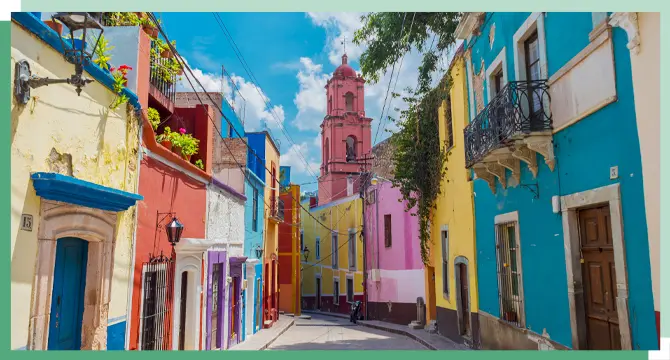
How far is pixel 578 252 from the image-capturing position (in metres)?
5.25

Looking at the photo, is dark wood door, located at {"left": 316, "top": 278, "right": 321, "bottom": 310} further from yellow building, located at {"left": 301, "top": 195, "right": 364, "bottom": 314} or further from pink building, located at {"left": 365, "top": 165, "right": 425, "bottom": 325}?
pink building, located at {"left": 365, "top": 165, "right": 425, "bottom": 325}

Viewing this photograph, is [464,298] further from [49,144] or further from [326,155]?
[326,155]

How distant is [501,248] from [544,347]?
180 cm

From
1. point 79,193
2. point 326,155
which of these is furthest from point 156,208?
point 326,155

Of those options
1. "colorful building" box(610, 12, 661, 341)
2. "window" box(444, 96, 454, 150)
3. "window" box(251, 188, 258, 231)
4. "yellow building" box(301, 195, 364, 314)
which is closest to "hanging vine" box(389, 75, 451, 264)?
"window" box(444, 96, 454, 150)

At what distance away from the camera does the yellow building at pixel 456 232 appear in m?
9.05

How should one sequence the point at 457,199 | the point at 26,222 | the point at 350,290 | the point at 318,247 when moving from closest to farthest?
the point at 26,222
the point at 457,199
the point at 350,290
the point at 318,247

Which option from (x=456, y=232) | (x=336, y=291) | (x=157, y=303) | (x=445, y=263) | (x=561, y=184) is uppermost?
(x=561, y=184)

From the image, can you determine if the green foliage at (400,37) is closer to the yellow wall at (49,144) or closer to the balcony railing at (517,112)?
the balcony railing at (517,112)

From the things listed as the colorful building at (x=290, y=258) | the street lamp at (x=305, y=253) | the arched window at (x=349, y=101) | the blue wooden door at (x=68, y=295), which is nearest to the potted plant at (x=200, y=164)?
the blue wooden door at (x=68, y=295)

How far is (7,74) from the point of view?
3.70m

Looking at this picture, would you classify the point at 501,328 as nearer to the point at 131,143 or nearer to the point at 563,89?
the point at 563,89

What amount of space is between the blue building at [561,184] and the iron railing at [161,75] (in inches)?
179

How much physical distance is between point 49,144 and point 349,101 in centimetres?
1227
